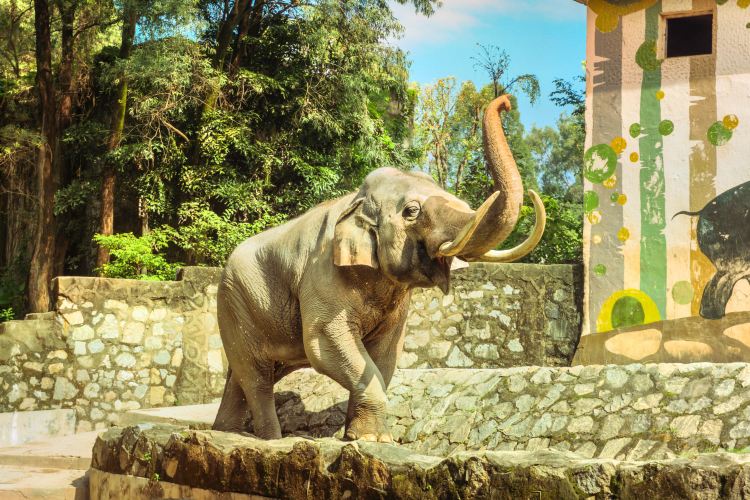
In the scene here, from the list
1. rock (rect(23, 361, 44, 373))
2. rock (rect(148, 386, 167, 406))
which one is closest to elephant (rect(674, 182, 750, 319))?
rock (rect(148, 386, 167, 406))

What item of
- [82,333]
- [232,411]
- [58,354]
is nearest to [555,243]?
[82,333]

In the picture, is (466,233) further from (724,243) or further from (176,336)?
(176,336)

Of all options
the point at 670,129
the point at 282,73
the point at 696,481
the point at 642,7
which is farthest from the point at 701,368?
the point at 282,73

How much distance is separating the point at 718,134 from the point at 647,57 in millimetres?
1210

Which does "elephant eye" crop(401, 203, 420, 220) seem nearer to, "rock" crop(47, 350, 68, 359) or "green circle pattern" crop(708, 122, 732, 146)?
"green circle pattern" crop(708, 122, 732, 146)

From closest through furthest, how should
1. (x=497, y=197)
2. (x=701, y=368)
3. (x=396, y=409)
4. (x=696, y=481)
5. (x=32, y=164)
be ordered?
(x=696, y=481), (x=497, y=197), (x=701, y=368), (x=396, y=409), (x=32, y=164)

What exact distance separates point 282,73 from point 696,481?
49.1ft

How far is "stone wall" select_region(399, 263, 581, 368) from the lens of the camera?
11.3 meters

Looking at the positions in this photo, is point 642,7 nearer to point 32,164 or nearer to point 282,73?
point 282,73

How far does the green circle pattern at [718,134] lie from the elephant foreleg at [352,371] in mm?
6058

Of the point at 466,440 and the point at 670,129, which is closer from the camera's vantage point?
the point at 466,440

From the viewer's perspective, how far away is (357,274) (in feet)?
20.3

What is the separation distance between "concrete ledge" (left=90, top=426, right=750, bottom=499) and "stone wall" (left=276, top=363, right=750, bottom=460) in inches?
77.9

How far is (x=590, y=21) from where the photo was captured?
11.7 meters
